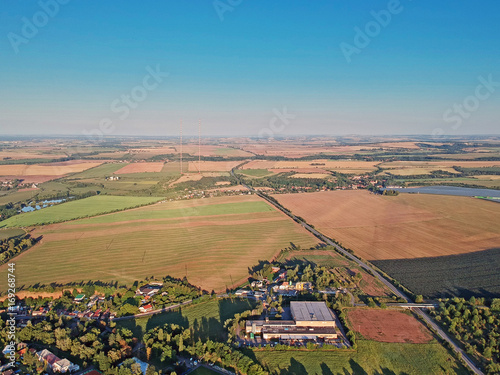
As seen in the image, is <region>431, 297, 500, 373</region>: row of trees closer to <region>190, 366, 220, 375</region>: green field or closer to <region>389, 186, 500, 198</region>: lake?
<region>190, 366, 220, 375</region>: green field

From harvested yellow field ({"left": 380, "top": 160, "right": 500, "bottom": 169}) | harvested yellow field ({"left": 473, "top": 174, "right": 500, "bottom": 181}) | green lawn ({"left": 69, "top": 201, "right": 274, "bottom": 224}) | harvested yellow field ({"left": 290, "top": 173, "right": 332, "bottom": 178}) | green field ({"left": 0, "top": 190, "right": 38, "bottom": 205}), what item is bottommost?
green lawn ({"left": 69, "top": 201, "right": 274, "bottom": 224})

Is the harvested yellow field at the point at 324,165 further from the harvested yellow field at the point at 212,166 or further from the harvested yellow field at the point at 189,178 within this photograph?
the harvested yellow field at the point at 189,178

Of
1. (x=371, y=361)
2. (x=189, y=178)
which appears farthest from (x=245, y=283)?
(x=189, y=178)

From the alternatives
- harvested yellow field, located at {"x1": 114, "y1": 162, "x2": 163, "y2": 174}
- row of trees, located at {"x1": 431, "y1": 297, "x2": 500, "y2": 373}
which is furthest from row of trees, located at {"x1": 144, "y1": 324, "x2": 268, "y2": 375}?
harvested yellow field, located at {"x1": 114, "y1": 162, "x2": 163, "y2": 174}

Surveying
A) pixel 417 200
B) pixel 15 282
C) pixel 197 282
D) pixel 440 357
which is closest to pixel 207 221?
pixel 197 282

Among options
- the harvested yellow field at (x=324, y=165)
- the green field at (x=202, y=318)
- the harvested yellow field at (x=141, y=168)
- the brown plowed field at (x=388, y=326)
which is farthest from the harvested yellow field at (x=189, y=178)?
the brown plowed field at (x=388, y=326)

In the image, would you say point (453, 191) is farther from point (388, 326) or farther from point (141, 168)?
point (141, 168)
